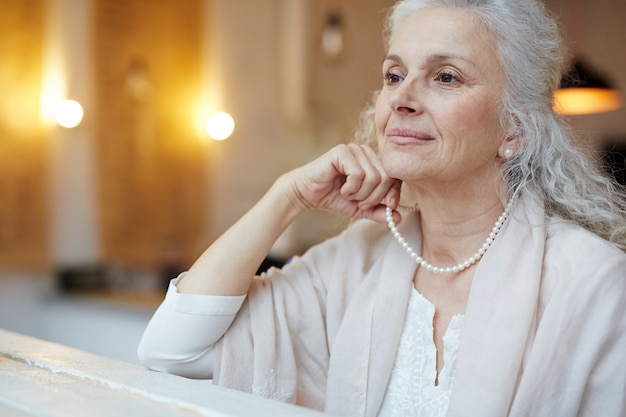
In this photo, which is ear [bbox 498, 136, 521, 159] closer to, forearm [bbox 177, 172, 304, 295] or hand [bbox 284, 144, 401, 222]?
hand [bbox 284, 144, 401, 222]

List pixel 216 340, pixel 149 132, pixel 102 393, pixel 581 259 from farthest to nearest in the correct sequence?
pixel 149 132 < pixel 216 340 < pixel 581 259 < pixel 102 393

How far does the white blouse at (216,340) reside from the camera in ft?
5.19

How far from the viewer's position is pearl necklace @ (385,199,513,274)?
1.60m

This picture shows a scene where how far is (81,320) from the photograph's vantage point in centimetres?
448

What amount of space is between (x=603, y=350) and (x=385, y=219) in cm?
59

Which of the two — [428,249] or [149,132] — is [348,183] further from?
[149,132]

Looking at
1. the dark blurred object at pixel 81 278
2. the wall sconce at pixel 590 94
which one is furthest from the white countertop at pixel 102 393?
the wall sconce at pixel 590 94

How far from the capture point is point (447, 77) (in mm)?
1562

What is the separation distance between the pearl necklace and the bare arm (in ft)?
0.14

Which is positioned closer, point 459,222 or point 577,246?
point 577,246

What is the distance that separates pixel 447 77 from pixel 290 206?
47 cm

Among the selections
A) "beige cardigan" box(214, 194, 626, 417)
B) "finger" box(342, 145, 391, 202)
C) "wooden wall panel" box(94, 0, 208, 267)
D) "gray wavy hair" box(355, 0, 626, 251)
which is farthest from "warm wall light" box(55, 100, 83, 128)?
"gray wavy hair" box(355, 0, 626, 251)

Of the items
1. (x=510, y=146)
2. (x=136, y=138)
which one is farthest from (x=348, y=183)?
(x=136, y=138)

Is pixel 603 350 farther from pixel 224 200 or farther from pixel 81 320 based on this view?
pixel 224 200
